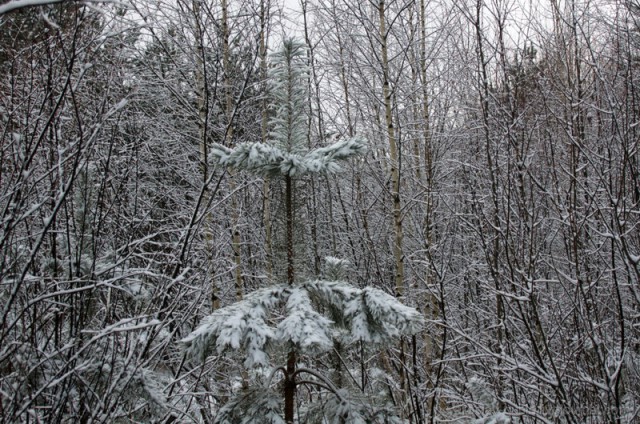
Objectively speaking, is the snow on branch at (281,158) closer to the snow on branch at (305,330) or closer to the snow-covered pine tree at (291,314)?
the snow-covered pine tree at (291,314)

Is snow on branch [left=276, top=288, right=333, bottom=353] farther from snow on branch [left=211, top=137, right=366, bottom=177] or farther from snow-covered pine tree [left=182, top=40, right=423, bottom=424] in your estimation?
snow on branch [left=211, top=137, right=366, bottom=177]

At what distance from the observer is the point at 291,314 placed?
2.46 metres

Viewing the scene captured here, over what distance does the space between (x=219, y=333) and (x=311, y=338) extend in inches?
18.4

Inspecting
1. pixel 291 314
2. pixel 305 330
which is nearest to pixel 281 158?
pixel 291 314

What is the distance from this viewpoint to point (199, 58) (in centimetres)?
587

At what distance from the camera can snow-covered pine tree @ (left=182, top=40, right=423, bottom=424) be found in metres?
2.31

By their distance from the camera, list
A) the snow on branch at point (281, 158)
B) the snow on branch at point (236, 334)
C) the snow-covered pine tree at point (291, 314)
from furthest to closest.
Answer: the snow on branch at point (281, 158), the snow-covered pine tree at point (291, 314), the snow on branch at point (236, 334)

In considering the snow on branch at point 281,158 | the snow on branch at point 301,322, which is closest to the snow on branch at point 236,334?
the snow on branch at point 301,322

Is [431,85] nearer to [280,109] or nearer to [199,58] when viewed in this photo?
[199,58]

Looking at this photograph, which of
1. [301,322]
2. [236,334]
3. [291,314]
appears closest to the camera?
[236,334]

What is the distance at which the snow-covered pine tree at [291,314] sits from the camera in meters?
2.31

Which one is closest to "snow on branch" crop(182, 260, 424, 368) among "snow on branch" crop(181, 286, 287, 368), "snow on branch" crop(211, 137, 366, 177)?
"snow on branch" crop(181, 286, 287, 368)

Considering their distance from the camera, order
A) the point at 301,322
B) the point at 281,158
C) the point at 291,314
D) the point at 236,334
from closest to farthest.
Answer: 1. the point at 236,334
2. the point at 301,322
3. the point at 291,314
4. the point at 281,158

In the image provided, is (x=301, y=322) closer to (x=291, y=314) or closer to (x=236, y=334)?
(x=291, y=314)
